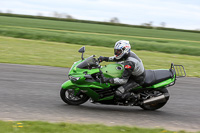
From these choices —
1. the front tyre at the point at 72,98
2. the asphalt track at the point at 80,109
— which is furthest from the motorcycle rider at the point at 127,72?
the front tyre at the point at 72,98

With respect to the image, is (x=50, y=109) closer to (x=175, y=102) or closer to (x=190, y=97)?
(x=175, y=102)

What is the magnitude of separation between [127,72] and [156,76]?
83cm

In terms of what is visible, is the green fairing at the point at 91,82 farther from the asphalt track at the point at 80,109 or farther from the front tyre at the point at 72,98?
the asphalt track at the point at 80,109

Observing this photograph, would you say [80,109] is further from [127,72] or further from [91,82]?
[127,72]

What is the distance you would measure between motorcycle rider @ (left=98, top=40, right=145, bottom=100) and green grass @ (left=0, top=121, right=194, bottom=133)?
1443mm

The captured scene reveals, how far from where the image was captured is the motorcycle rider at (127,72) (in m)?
6.81

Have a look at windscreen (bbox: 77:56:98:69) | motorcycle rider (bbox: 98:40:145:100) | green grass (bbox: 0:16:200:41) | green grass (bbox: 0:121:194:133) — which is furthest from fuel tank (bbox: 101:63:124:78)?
green grass (bbox: 0:16:200:41)

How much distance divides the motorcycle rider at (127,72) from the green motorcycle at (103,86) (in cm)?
15

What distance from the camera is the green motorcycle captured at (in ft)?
22.7

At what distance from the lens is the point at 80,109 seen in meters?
7.06

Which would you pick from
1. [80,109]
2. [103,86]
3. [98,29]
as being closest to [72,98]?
[80,109]

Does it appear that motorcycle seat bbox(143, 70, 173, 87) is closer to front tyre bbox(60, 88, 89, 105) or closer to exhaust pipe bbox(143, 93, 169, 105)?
exhaust pipe bbox(143, 93, 169, 105)

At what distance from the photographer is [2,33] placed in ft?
93.2

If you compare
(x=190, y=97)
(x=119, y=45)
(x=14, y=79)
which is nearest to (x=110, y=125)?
(x=119, y=45)
